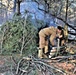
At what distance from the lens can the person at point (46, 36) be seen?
770cm

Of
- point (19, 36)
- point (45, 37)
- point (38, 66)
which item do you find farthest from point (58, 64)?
point (19, 36)

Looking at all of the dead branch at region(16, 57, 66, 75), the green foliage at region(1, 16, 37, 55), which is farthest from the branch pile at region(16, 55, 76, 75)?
the green foliage at region(1, 16, 37, 55)

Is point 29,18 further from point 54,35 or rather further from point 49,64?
point 49,64

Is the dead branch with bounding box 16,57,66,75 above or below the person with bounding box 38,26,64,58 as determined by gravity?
below

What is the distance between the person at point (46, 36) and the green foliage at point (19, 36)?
54cm

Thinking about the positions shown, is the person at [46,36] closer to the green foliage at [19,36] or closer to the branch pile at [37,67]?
the green foliage at [19,36]

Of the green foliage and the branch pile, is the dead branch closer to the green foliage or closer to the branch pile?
the branch pile

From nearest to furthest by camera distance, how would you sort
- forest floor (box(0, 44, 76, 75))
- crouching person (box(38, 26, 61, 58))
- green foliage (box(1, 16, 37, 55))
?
forest floor (box(0, 44, 76, 75)) < crouching person (box(38, 26, 61, 58)) < green foliage (box(1, 16, 37, 55))

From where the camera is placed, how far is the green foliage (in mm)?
8445

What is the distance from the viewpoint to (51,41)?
7.69 metres

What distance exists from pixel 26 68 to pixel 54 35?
5.30 ft

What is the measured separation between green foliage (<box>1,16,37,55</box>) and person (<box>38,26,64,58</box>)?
21.3 inches

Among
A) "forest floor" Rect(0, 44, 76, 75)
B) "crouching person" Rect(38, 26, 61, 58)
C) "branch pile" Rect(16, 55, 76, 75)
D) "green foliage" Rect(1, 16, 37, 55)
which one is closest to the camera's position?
"branch pile" Rect(16, 55, 76, 75)

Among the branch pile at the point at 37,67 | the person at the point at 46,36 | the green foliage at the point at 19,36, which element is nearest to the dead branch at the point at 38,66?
the branch pile at the point at 37,67
